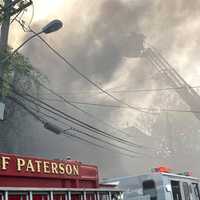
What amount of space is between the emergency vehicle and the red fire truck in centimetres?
124

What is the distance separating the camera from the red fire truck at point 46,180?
485 cm

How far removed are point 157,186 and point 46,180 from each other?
280cm

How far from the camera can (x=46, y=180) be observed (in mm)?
5836

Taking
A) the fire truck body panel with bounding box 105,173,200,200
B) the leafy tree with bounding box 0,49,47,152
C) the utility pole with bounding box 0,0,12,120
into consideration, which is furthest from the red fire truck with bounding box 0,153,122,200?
the leafy tree with bounding box 0,49,47,152

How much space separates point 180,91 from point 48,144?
37.9 ft

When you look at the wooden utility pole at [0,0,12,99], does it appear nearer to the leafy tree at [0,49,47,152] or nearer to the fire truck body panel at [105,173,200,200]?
the fire truck body panel at [105,173,200,200]

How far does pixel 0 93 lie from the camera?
10.2 metres

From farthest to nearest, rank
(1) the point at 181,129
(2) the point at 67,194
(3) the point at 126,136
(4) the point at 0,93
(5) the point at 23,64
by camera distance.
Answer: (1) the point at 181,129
(3) the point at 126,136
(5) the point at 23,64
(4) the point at 0,93
(2) the point at 67,194

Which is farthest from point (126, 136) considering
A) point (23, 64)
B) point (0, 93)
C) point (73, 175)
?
point (73, 175)

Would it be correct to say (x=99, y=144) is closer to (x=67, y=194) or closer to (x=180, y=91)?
(x=180, y=91)

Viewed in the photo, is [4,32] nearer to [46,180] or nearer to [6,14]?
[6,14]

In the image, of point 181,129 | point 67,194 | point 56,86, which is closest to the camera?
point 67,194

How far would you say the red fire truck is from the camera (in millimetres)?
4852

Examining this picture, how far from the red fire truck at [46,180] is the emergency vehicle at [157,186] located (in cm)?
124
